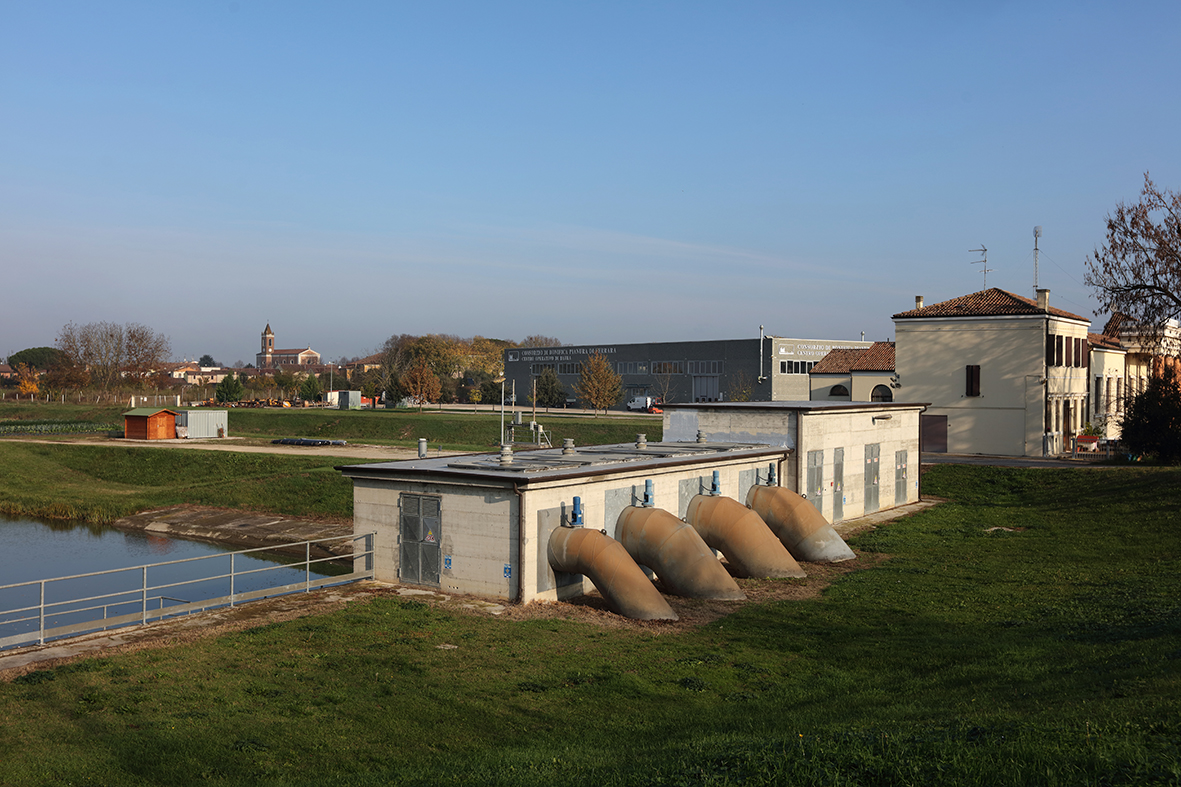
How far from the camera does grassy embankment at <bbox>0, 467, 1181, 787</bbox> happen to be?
9344mm

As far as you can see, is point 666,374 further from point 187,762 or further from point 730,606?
point 187,762

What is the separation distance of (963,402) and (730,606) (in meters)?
35.7

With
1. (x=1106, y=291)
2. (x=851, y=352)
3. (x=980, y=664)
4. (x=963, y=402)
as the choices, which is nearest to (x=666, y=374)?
(x=851, y=352)

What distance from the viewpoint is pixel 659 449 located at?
29.8 metres

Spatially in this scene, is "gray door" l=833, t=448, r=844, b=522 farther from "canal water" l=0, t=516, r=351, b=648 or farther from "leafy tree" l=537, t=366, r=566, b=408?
"leafy tree" l=537, t=366, r=566, b=408

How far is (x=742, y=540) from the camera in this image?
23812 millimetres

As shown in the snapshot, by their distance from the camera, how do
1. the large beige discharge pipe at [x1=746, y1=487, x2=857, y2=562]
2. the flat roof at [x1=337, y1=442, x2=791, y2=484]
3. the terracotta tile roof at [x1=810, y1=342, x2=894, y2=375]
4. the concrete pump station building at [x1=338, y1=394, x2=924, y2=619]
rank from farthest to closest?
the terracotta tile roof at [x1=810, y1=342, x2=894, y2=375] → the large beige discharge pipe at [x1=746, y1=487, x2=857, y2=562] → the flat roof at [x1=337, y1=442, x2=791, y2=484] → the concrete pump station building at [x1=338, y1=394, x2=924, y2=619]

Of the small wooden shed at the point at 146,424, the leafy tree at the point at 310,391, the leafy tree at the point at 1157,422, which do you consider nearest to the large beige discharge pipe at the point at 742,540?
the leafy tree at the point at 1157,422

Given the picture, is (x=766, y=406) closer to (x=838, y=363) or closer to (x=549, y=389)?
(x=838, y=363)

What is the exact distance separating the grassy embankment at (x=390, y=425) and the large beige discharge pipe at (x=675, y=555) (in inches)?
1647

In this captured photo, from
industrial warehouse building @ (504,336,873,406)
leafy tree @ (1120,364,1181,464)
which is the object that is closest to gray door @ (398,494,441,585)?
leafy tree @ (1120,364,1181,464)

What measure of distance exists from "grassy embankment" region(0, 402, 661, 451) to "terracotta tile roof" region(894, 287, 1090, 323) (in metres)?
20.8

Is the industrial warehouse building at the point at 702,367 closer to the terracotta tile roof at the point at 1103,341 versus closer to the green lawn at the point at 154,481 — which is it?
the terracotta tile roof at the point at 1103,341

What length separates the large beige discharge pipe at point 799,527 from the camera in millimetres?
26250
